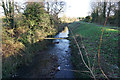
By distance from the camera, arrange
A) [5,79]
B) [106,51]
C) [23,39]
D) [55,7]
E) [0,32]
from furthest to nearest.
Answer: [55,7] < [23,39] < [106,51] < [0,32] < [5,79]

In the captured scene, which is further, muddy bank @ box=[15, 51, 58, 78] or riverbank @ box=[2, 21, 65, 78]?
muddy bank @ box=[15, 51, 58, 78]

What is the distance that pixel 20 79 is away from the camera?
5.46m

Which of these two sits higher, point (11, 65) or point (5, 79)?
point (11, 65)

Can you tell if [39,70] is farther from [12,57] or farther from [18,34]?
[18,34]

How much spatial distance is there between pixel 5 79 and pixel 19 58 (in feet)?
6.03

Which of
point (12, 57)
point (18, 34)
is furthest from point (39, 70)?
point (18, 34)

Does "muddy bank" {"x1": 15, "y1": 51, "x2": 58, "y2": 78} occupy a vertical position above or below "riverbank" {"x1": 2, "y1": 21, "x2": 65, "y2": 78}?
below

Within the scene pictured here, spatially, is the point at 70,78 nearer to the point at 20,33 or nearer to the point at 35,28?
the point at 20,33

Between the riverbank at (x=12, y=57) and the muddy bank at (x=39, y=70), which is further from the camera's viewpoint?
the muddy bank at (x=39, y=70)

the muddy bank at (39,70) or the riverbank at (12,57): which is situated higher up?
the riverbank at (12,57)

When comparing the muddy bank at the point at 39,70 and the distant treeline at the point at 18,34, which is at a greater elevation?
the distant treeline at the point at 18,34

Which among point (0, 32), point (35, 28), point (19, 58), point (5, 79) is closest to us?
point (5, 79)

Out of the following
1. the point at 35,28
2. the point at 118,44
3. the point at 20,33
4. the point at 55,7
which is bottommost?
the point at 118,44

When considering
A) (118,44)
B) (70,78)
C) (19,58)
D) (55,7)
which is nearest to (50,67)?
(70,78)
